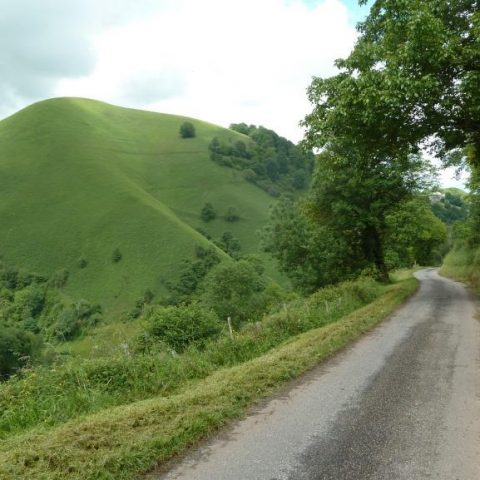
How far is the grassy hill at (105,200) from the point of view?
110375 millimetres

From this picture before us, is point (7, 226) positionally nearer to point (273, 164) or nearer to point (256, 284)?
point (256, 284)

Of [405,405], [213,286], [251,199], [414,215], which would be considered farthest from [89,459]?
[251,199]

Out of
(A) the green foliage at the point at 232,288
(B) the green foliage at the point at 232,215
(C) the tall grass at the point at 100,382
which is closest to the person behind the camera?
(C) the tall grass at the point at 100,382

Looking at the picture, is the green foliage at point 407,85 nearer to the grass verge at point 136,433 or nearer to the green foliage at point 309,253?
the grass verge at point 136,433

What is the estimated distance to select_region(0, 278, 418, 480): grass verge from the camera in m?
5.97

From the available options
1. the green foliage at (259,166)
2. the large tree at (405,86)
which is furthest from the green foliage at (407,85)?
the green foliage at (259,166)

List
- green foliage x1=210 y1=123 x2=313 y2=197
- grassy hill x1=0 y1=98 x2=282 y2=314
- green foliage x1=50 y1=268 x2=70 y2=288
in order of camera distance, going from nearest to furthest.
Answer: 1. green foliage x1=50 y1=268 x2=70 y2=288
2. grassy hill x1=0 y1=98 x2=282 y2=314
3. green foliage x1=210 y1=123 x2=313 y2=197

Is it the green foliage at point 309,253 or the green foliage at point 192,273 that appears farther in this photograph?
the green foliage at point 192,273

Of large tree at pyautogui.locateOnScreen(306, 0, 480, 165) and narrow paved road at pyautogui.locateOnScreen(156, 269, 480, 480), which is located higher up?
large tree at pyautogui.locateOnScreen(306, 0, 480, 165)

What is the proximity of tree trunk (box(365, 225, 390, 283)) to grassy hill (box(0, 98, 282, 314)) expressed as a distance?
Result: 7025 cm

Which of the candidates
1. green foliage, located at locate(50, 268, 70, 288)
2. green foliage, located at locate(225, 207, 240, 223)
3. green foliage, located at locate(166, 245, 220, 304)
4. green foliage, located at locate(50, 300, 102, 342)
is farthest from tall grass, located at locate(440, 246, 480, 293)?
green foliage, located at locate(225, 207, 240, 223)

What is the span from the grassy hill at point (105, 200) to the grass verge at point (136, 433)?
3596 inches

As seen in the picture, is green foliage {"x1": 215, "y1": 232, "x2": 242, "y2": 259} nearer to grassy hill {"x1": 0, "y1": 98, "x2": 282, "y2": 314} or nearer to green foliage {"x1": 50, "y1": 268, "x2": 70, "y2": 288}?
grassy hill {"x1": 0, "y1": 98, "x2": 282, "y2": 314}

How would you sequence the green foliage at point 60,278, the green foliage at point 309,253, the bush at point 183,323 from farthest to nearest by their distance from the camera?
the green foliage at point 60,278, the green foliage at point 309,253, the bush at point 183,323
